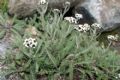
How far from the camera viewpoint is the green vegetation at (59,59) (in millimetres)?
4406

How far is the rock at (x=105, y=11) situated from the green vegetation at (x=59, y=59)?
4.20 ft

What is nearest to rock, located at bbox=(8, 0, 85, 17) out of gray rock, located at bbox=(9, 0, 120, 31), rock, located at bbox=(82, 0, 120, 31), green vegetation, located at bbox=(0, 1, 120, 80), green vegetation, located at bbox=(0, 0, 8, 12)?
green vegetation, located at bbox=(0, 0, 8, 12)

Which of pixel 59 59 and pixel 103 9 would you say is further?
pixel 103 9

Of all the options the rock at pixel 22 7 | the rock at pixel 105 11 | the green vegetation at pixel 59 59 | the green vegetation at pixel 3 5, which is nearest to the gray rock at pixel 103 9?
the rock at pixel 105 11

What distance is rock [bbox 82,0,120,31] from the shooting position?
6125 millimetres

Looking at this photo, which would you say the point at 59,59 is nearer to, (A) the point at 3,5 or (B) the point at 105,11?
(A) the point at 3,5

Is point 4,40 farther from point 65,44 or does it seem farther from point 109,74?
point 109,74

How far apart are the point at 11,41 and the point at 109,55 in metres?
1.43

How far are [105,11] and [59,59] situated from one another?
205cm

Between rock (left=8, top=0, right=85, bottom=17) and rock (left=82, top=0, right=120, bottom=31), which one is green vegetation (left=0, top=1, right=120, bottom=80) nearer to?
rock (left=8, top=0, right=85, bottom=17)

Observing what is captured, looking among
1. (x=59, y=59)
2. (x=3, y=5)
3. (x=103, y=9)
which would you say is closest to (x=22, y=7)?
(x=3, y=5)

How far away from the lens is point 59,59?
4492 mm

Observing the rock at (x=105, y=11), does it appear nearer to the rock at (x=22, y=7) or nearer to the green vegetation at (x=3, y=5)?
the rock at (x=22, y=7)

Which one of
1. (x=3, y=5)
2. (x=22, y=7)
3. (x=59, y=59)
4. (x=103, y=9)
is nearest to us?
(x=59, y=59)
